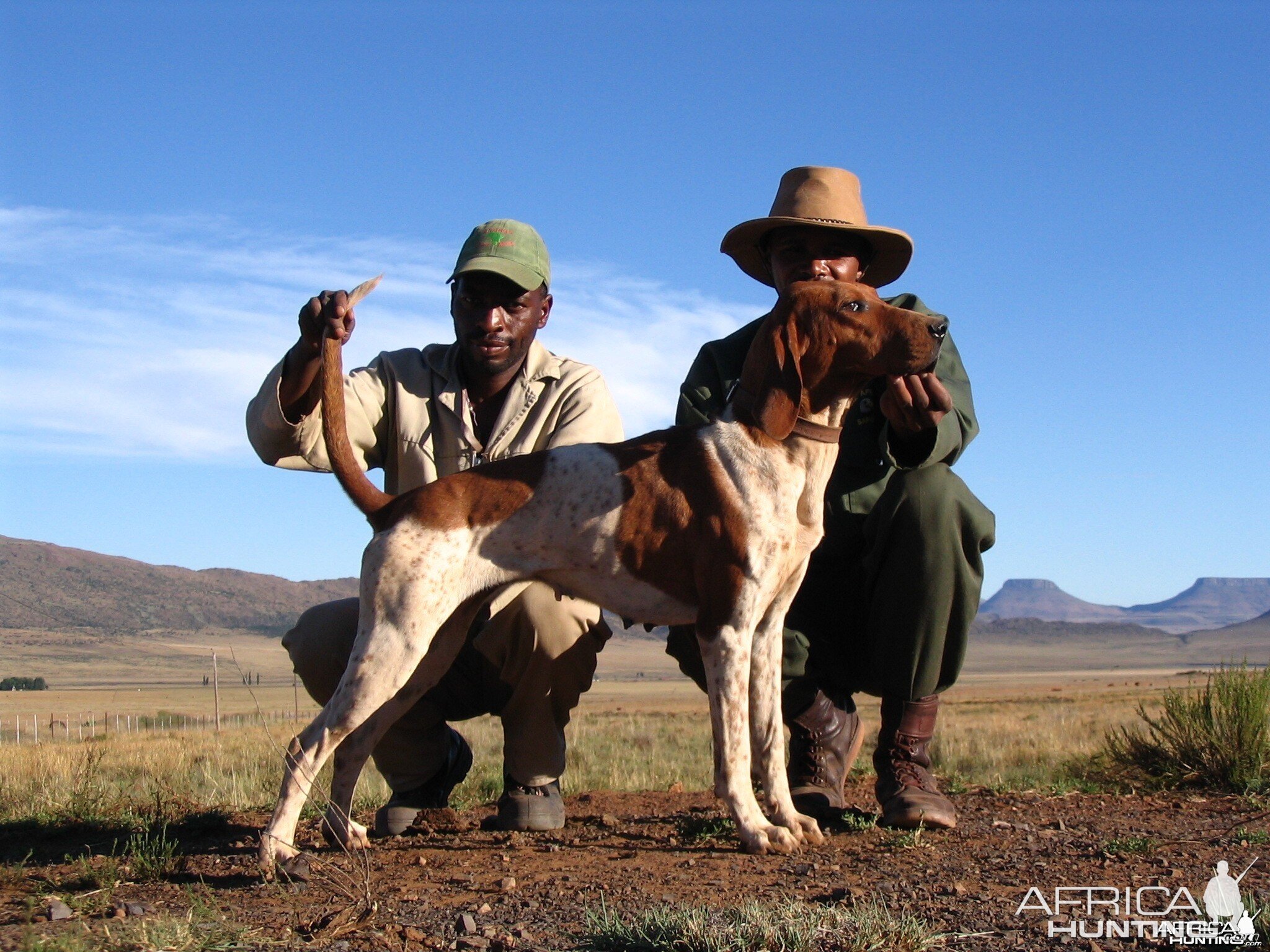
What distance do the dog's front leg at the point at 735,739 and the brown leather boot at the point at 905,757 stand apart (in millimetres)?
821

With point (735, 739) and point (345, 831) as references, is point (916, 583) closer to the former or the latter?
point (735, 739)

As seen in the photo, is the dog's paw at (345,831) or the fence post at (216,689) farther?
the fence post at (216,689)

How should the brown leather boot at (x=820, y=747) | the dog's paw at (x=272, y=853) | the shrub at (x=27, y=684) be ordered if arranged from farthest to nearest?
1. the shrub at (x=27, y=684)
2. the brown leather boot at (x=820, y=747)
3. the dog's paw at (x=272, y=853)

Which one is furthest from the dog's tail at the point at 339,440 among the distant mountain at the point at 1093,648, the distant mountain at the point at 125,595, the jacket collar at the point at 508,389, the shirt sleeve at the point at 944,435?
the distant mountain at the point at 1093,648

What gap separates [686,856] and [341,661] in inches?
75.6

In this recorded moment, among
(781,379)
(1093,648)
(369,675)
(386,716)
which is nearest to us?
(369,675)

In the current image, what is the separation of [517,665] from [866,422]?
6.73 ft

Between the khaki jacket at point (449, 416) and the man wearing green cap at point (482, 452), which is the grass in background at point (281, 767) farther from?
the khaki jacket at point (449, 416)

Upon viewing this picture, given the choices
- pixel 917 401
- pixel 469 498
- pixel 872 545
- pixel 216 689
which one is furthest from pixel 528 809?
pixel 216 689

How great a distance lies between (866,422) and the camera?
5.72 m

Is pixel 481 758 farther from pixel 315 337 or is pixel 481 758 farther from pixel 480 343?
pixel 315 337

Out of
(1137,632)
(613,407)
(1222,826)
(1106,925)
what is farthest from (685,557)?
(1137,632)

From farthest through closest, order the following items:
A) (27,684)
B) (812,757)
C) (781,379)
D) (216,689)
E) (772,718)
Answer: (27,684) < (216,689) < (812,757) < (772,718) < (781,379)
